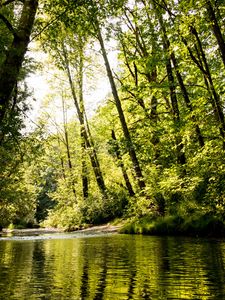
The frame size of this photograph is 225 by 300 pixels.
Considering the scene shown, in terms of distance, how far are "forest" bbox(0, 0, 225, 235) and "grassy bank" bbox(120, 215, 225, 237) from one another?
0.05m

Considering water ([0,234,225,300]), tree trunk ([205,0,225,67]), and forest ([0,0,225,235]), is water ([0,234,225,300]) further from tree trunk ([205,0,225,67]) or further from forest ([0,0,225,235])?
tree trunk ([205,0,225,67])

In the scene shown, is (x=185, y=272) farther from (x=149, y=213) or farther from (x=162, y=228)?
(x=149, y=213)

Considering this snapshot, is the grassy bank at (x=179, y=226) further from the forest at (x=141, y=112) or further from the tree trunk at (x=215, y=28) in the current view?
the tree trunk at (x=215, y=28)

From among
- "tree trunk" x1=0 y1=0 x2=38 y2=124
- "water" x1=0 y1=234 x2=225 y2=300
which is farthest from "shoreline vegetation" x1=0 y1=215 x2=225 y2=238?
"tree trunk" x1=0 y1=0 x2=38 y2=124

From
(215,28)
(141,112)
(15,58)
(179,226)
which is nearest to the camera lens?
(15,58)

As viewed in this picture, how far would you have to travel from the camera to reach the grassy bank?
14225 millimetres

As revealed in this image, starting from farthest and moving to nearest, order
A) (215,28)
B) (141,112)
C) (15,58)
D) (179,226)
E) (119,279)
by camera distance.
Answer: (141,112) < (179,226) < (215,28) < (15,58) < (119,279)

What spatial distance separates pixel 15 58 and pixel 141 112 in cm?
1438

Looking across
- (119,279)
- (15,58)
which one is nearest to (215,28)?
(15,58)

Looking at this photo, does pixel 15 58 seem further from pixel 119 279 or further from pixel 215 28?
pixel 215 28

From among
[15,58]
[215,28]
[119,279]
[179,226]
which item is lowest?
[119,279]

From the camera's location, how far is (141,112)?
2267cm

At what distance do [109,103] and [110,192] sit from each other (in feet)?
28.7

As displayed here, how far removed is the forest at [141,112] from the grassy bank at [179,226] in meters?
0.05
